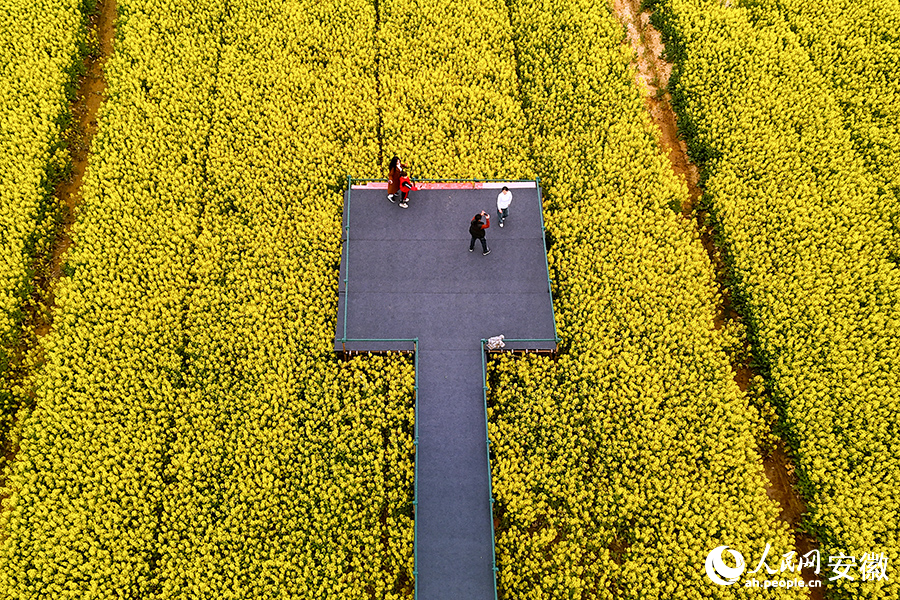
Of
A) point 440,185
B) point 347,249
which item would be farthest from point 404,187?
point 347,249

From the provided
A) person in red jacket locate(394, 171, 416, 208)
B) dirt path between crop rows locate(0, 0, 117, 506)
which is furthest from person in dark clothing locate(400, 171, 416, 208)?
dirt path between crop rows locate(0, 0, 117, 506)

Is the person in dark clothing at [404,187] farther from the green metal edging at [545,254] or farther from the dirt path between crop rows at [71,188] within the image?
the dirt path between crop rows at [71,188]

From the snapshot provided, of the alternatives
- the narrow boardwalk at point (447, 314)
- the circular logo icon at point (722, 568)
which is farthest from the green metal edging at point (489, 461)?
the circular logo icon at point (722, 568)

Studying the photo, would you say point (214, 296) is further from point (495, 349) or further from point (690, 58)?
point (690, 58)

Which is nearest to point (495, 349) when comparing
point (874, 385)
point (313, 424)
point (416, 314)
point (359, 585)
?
point (416, 314)

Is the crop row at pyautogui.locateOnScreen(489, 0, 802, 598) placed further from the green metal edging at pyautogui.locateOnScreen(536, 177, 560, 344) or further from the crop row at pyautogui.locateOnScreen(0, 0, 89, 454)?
the crop row at pyautogui.locateOnScreen(0, 0, 89, 454)
